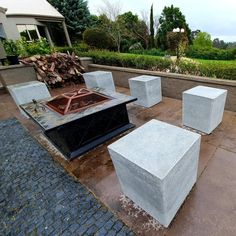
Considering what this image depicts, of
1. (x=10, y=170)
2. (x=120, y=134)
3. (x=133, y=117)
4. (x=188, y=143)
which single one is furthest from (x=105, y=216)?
(x=133, y=117)

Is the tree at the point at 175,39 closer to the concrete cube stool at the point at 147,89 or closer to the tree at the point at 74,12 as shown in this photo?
the tree at the point at 74,12

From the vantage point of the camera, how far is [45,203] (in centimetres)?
228

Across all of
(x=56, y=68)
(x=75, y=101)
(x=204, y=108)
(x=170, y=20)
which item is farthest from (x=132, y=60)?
(x=170, y=20)

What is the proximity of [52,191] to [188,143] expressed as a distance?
2050mm

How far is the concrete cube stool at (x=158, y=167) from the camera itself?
1.52 metres

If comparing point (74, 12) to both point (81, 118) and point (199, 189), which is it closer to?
point (81, 118)

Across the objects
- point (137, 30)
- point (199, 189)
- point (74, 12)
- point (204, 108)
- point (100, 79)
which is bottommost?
point (199, 189)

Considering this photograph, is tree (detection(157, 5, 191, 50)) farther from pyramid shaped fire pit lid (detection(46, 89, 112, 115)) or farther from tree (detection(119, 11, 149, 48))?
pyramid shaped fire pit lid (detection(46, 89, 112, 115))

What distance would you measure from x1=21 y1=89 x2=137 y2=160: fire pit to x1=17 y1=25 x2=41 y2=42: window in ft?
53.3

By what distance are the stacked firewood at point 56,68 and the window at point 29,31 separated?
437 inches

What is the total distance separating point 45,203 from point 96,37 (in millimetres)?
17242

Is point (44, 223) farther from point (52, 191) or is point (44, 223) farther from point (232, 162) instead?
point (232, 162)

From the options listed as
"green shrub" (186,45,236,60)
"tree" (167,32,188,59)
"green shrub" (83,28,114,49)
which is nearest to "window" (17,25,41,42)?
"green shrub" (83,28,114,49)

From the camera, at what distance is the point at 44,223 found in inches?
79.4
